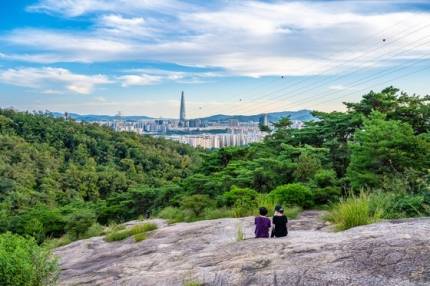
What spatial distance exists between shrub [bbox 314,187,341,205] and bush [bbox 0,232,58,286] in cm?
760

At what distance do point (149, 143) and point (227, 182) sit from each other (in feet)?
241

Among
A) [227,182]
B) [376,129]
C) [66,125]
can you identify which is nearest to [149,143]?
[66,125]

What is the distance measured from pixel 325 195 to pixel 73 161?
70.8 meters

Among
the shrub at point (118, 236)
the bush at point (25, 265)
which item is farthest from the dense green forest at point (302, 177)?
the bush at point (25, 265)

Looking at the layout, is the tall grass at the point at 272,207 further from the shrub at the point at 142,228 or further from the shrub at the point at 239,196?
the shrub at the point at 142,228

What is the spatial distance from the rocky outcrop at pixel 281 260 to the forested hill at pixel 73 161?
35.9m

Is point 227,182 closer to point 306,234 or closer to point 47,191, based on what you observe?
point 306,234

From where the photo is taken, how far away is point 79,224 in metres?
20.3

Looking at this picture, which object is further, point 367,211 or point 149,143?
point 149,143

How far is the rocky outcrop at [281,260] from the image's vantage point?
5.26m

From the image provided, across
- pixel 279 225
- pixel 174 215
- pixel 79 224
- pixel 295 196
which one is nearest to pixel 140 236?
pixel 174 215

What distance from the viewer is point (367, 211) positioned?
793 centimetres

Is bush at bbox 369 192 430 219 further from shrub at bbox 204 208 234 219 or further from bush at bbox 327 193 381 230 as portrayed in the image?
shrub at bbox 204 208 234 219

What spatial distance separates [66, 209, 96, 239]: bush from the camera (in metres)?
19.4
